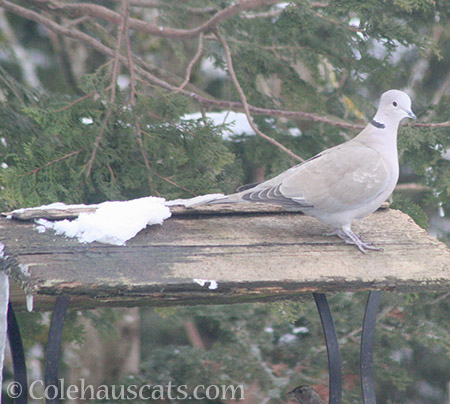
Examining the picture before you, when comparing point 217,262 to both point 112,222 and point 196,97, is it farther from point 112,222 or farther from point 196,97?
point 196,97

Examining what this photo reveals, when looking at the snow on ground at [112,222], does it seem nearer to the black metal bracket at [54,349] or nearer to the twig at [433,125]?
the black metal bracket at [54,349]

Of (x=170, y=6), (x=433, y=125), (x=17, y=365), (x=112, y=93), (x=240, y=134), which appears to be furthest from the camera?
(x=240, y=134)

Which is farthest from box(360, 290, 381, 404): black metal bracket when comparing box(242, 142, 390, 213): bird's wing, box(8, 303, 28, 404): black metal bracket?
box(8, 303, 28, 404): black metal bracket

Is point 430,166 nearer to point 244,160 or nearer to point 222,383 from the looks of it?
point 244,160

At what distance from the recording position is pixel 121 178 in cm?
335

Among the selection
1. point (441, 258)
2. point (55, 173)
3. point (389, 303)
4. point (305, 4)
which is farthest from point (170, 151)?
point (389, 303)

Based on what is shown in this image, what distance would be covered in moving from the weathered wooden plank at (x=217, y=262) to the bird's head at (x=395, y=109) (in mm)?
469

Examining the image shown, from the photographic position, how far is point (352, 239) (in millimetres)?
2305

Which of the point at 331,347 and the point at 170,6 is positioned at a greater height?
the point at 170,6

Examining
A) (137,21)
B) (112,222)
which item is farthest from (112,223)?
(137,21)

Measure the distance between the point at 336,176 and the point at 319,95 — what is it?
5.41 ft

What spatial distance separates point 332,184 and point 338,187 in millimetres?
26

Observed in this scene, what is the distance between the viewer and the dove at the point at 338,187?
2.37 metres

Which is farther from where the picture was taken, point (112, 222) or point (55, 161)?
point (55, 161)
